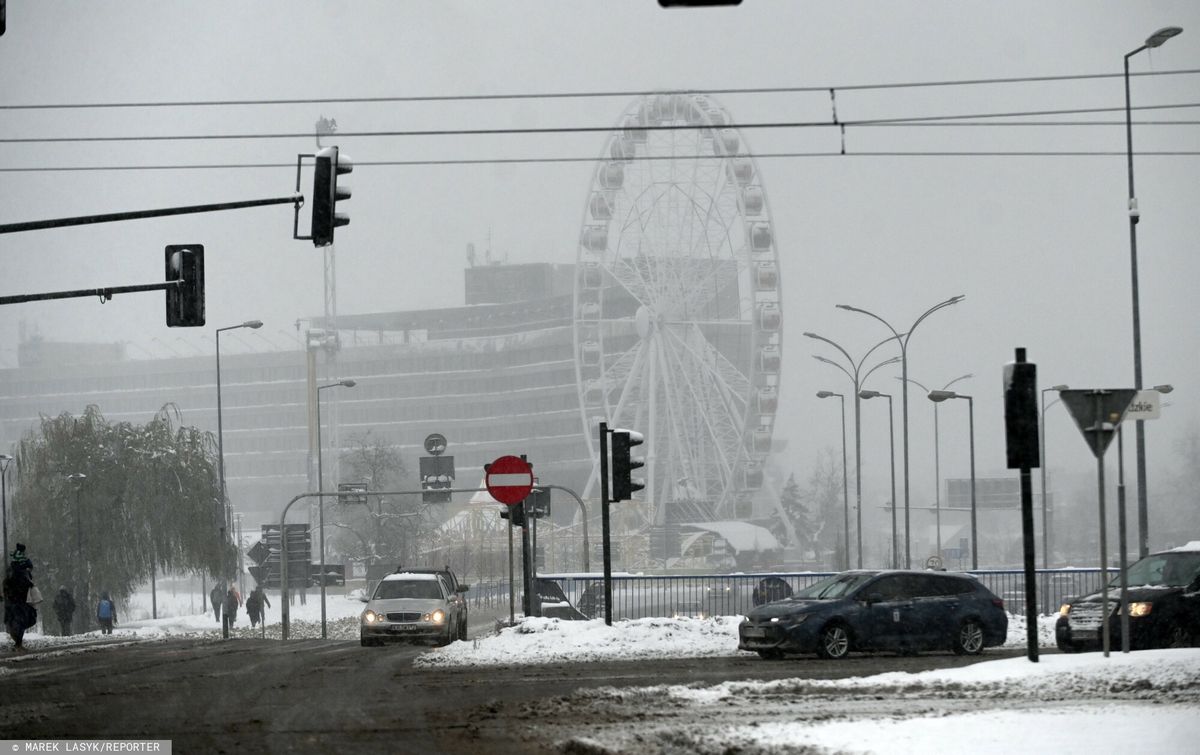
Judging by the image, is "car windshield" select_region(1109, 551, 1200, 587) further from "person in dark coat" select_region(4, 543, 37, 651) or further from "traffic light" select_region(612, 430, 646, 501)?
"person in dark coat" select_region(4, 543, 37, 651)

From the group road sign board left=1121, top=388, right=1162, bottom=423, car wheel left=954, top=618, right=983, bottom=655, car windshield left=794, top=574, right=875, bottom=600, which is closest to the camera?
road sign board left=1121, top=388, right=1162, bottom=423

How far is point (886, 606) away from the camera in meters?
24.6

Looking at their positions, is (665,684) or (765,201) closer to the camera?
(665,684)

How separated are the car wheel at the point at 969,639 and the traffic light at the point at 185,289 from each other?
40.0 feet

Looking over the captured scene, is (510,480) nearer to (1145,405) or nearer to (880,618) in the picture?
(880,618)

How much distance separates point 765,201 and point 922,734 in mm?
74524

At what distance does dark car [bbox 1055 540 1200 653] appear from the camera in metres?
21.5

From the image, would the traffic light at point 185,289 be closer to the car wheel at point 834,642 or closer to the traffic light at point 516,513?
the traffic light at point 516,513

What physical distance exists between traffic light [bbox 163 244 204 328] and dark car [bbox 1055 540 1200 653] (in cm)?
1268

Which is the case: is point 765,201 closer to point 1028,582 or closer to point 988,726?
point 1028,582

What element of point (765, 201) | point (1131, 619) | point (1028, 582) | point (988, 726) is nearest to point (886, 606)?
point (1131, 619)

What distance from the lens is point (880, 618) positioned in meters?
24.5

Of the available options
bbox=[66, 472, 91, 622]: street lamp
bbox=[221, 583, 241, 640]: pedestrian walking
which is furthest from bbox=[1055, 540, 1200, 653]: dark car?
bbox=[66, 472, 91, 622]: street lamp

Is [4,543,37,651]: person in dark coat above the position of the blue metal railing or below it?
above
